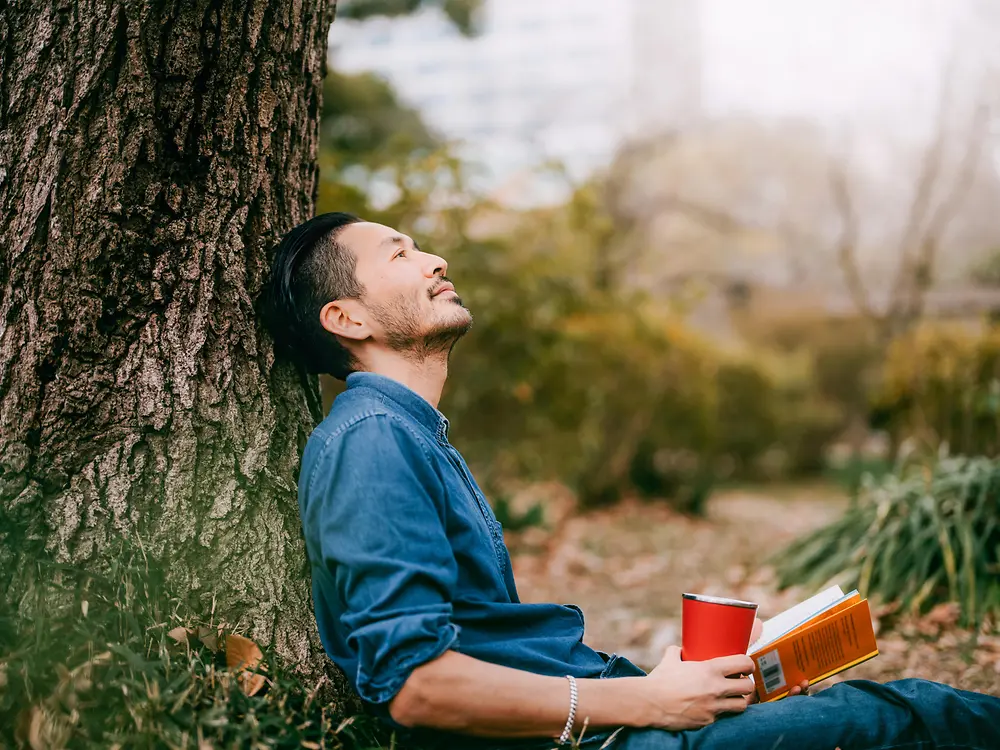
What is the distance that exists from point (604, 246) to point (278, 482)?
10.9 metres

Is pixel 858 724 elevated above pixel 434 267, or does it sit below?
below

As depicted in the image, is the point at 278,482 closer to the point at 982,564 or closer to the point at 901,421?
the point at 982,564

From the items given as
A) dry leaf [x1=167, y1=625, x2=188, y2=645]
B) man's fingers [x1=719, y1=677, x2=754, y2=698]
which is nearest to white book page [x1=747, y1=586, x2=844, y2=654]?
man's fingers [x1=719, y1=677, x2=754, y2=698]

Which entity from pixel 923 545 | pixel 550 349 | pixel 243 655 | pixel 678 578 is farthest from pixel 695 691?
pixel 550 349

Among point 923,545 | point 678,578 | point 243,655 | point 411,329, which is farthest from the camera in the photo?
point 678,578

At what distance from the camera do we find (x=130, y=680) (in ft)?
5.42

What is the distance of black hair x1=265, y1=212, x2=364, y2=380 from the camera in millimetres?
2123

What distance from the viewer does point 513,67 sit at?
28188 mm

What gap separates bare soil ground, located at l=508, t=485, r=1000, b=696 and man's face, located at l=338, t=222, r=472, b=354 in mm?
2448

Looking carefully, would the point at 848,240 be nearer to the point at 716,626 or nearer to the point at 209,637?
the point at 716,626

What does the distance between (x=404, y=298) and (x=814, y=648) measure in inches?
52.2

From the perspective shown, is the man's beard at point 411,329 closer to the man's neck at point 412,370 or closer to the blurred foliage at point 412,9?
the man's neck at point 412,370

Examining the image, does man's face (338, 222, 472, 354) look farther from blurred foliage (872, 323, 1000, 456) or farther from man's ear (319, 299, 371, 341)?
blurred foliage (872, 323, 1000, 456)

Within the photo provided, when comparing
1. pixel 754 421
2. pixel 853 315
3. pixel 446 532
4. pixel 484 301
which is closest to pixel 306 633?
pixel 446 532
